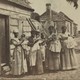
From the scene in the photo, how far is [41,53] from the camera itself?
8781 mm

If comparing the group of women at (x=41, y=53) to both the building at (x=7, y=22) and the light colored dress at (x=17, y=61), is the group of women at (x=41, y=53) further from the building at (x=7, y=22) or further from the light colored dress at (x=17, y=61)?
the building at (x=7, y=22)

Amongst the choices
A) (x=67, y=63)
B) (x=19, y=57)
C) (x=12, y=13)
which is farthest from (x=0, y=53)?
(x=67, y=63)

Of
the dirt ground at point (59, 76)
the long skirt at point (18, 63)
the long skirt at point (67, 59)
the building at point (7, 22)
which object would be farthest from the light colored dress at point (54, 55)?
the building at point (7, 22)

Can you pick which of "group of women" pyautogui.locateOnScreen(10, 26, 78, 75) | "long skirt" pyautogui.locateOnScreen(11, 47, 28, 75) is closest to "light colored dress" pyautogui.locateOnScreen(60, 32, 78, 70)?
"group of women" pyautogui.locateOnScreen(10, 26, 78, 75)

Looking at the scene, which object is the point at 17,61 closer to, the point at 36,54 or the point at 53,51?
the point at 36,54

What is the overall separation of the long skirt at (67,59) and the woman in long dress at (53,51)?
17 centimetres

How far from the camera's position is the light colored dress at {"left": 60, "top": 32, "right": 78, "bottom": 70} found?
9.23m

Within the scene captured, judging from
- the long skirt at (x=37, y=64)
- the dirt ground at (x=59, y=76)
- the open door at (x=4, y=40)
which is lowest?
the dirt ground at (x=59, y=76)

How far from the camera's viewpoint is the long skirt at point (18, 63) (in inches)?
332

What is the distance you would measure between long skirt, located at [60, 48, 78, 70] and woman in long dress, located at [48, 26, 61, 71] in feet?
0.57

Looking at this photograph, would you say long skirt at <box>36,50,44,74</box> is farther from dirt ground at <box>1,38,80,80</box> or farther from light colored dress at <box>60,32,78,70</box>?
light colored dress at <box>60,32,78,70</box>

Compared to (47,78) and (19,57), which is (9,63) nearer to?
(19,57)

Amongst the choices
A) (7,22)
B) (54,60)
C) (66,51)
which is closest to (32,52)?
(54,60)

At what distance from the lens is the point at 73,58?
938 centimetres
